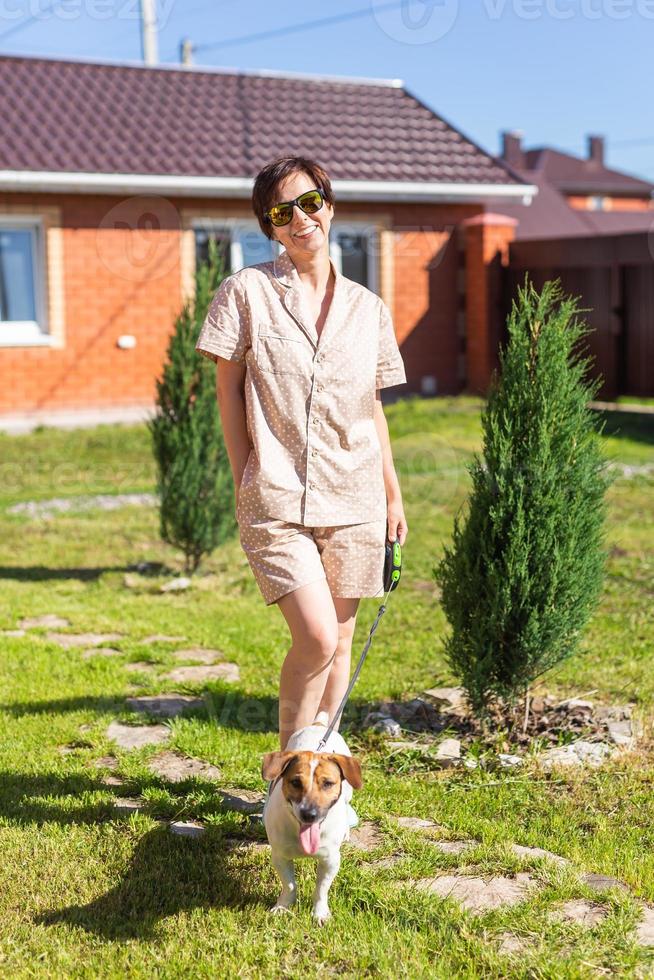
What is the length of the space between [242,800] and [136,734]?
0.87 metres

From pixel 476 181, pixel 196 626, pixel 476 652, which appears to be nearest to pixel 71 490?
pixel 196 626

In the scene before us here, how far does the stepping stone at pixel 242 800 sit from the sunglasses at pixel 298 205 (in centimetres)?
200

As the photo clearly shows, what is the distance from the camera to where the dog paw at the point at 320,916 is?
10.3 ft

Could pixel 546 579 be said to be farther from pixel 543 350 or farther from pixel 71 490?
pixel 71 490

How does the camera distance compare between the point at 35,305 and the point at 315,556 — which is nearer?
the point at 315,556

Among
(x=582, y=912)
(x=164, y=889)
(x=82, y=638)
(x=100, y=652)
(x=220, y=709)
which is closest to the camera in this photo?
(x=582, y=912)

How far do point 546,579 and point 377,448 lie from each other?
1238 mm

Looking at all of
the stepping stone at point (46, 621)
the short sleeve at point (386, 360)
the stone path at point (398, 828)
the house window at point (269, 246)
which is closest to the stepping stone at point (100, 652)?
the stone path at point (398, 828)

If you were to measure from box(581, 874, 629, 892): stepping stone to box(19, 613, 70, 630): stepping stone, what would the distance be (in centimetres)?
391

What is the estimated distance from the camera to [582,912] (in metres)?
3.22

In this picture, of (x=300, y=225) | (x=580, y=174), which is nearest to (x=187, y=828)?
(x=300, y=225)

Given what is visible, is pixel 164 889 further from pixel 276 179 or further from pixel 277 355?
pixel 276 179

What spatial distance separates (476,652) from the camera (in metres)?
4.54

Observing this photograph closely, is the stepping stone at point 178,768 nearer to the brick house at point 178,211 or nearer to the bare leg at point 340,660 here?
the bare leg at point 340,660
